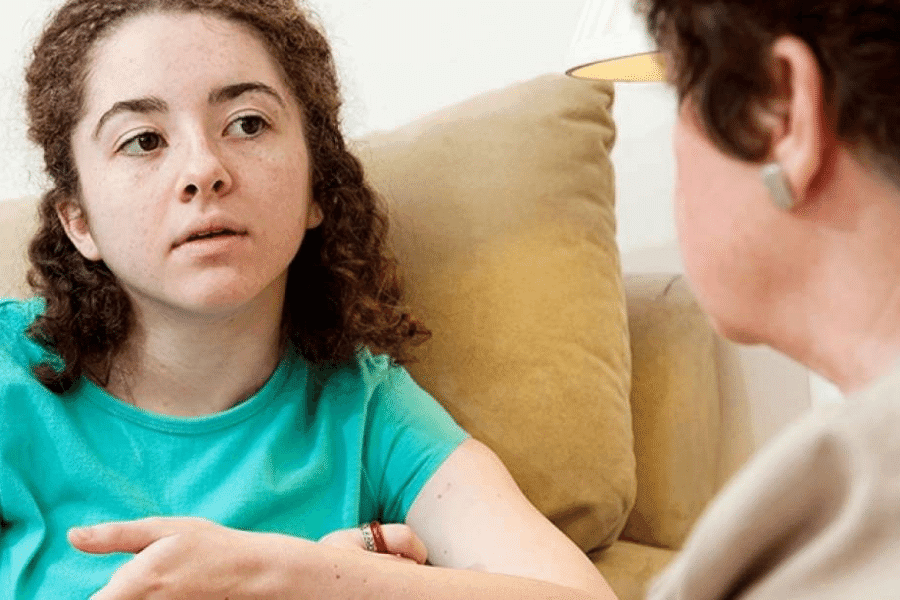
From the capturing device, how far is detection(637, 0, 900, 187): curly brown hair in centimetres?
50

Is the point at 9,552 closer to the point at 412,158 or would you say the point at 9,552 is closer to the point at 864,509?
the point at 412,158

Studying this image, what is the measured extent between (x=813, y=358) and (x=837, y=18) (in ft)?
0.51

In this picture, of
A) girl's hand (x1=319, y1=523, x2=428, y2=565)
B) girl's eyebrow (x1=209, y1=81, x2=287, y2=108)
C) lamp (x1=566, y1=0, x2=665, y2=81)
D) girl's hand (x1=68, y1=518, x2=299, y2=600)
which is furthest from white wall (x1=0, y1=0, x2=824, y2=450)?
girl's hand (x1=68, y1=518, x2=299, y2=600)

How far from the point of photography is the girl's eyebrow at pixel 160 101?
1.21 meters

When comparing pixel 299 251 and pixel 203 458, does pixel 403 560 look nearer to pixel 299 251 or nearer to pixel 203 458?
pixel 203 458

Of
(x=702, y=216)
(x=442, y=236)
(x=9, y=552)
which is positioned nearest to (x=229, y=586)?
(x=9, y=552)

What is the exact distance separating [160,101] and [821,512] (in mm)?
935

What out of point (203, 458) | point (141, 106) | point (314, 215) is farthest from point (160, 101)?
point (203, 458)

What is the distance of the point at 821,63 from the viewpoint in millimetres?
510

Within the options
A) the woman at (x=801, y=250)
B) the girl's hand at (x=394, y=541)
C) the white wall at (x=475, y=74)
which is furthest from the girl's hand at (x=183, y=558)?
the white wall at (x=475, y=74)

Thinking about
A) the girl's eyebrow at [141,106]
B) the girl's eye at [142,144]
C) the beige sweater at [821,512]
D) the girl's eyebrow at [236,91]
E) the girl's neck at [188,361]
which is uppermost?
the beige sweater at [821,512]

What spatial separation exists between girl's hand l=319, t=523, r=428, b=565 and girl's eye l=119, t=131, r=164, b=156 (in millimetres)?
435

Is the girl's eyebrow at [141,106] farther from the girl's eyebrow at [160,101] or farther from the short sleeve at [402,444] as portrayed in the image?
the short sleeve at [402,444]

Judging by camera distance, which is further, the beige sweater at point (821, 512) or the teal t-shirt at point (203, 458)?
the teal t-shirt at point (203, 458)
